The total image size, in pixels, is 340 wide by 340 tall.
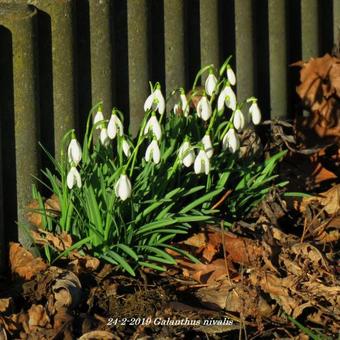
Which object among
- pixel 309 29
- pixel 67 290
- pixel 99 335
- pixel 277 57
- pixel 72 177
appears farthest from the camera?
pixel 309 29

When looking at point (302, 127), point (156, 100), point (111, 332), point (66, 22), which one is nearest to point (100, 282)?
point (111, 332)

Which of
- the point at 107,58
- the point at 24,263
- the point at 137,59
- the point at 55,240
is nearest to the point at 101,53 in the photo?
the point at 107,58

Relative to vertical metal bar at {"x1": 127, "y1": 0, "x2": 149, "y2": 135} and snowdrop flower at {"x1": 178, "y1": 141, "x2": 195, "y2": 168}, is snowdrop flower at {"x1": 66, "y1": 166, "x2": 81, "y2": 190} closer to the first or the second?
snowdrop flower at {"x1": 178, "y1": 141, "x2": 195, "y2": 168}

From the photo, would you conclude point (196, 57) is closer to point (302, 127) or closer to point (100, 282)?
point (302, 127)

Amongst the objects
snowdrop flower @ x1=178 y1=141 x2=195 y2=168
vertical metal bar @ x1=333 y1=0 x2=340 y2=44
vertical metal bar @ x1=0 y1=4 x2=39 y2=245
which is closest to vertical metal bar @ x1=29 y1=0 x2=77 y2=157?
vertical metal bar @ x1=0 y1=4 x2=39 y2=245

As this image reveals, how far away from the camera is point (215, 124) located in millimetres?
4914

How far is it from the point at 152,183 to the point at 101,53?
29.5 inches

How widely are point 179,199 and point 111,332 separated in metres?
1.04

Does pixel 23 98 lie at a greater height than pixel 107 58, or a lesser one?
lesser

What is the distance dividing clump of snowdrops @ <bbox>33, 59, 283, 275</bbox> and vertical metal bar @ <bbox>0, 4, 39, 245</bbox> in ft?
0.43

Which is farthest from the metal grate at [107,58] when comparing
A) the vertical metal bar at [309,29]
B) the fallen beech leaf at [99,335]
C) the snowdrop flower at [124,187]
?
the fallen beech leaf at [99,335]

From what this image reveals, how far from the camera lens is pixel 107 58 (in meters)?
4.87

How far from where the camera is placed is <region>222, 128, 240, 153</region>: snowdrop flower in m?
4.45

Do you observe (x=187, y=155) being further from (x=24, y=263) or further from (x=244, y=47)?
(x=244, y=47)
